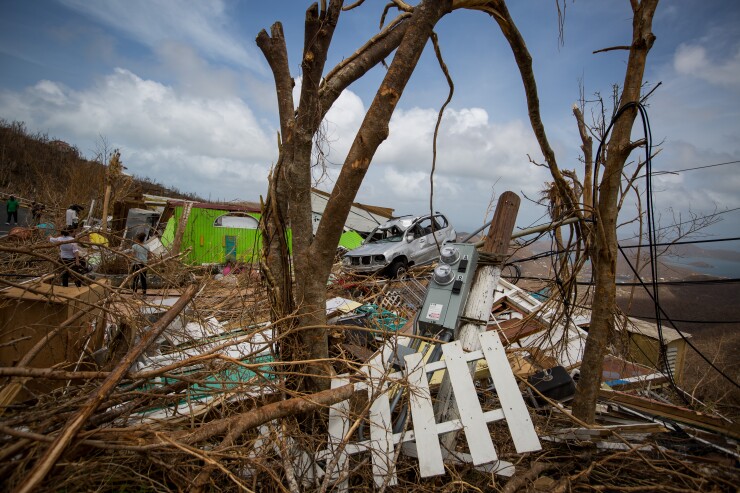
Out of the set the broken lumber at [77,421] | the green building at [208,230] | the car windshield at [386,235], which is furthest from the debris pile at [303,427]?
the green building at [208,230]

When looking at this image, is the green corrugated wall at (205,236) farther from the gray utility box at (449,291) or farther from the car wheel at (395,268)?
the gray utility box at (449,291)

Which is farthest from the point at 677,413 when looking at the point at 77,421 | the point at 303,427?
the point at 77,421

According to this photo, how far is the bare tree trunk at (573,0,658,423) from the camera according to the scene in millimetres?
3244

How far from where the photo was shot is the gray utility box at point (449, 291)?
10.7ft

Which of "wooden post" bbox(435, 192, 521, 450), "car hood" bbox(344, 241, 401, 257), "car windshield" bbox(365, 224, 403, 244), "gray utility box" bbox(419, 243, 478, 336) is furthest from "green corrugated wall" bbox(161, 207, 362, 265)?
"wooden post" bbox(435, 192, 521, 450)

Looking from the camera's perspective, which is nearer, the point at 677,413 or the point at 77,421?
the point at 77,421

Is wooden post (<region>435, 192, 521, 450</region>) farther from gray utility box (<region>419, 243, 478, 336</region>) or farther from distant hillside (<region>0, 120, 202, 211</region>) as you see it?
distant hillside (<region>0, 120, 202, 211</region>)

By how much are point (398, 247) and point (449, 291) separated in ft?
23.1

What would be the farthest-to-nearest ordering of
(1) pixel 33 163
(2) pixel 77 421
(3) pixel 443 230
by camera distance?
(1) pixel 33 163 < (3) pixel 443 230 < (2) pixel 77 421

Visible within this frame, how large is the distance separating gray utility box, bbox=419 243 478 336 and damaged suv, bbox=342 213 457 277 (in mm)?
6255

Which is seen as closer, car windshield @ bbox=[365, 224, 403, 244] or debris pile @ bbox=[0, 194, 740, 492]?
debris pile @ bbox=[0, 194, 740, 492]

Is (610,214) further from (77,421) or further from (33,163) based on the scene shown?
(33,163)

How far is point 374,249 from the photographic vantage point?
34.8 ft

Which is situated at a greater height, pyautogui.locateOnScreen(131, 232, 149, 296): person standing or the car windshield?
the car windshield
